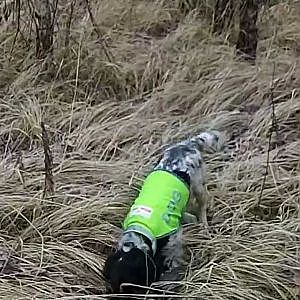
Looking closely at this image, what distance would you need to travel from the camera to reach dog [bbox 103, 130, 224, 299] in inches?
118

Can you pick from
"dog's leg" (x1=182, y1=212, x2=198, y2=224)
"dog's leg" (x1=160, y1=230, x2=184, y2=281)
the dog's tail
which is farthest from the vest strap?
the dog's tail

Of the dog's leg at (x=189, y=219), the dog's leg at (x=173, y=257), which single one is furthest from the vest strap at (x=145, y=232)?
the dog's leg at (x=189, y=219)

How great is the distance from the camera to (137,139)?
4.42m

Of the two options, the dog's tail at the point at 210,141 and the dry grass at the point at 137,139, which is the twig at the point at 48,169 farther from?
the dog's tail at the point at 210,141

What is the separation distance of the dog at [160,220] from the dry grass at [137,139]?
96mm

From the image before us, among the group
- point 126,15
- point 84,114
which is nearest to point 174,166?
point 84,114

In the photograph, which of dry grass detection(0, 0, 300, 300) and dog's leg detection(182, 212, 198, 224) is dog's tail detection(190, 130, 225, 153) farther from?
dog's leg detection(182, 212, 198, 224)

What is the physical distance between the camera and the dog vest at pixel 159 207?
3205mm

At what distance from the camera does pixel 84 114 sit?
4699mm

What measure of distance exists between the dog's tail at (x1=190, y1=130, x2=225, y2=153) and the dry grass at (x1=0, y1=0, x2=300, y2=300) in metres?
0.07

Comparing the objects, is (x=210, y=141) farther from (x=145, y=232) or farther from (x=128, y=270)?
(x=128, y=270)

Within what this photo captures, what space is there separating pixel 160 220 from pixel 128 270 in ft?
1.15

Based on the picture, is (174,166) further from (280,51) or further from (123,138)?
(280,51)

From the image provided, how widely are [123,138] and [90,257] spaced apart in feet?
3.88
